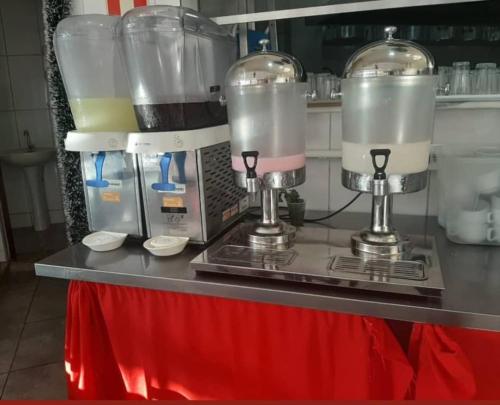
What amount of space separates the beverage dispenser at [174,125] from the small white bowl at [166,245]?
0.03 m

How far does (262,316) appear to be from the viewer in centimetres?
97

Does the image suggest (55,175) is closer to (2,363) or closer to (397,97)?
(2,363)

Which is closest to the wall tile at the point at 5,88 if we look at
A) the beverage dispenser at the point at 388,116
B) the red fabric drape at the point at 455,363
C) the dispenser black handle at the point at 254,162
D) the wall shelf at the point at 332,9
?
the wall shelf at the point at 332,9

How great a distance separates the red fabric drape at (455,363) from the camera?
80 centimetres

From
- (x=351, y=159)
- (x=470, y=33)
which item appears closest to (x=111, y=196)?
(x=351, y=159)

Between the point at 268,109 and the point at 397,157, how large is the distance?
Result: 32cm

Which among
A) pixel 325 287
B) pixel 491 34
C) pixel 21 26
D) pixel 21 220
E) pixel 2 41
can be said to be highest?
pixel 21 26

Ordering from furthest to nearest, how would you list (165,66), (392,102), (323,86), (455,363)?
1. (323,86)
2. (165,66)
3. (392,102)
4. (455,363)

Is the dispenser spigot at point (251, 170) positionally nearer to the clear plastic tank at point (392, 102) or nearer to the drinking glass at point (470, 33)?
the clear plastic tank at point (392, 102)

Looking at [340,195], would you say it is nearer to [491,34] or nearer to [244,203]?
[244,203]


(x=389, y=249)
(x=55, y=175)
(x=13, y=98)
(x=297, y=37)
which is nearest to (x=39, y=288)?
(x=55, y=175)

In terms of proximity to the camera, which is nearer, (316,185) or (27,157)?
(316,185)

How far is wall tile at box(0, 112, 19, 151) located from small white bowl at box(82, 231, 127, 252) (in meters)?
3.12

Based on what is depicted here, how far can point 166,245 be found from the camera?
1.09m
